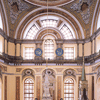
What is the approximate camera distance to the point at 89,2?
15.7 m

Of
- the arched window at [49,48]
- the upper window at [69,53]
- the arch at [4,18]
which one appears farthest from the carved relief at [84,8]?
the arch at [4,18]

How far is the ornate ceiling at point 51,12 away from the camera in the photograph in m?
16.2

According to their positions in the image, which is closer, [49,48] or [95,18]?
[95,18]

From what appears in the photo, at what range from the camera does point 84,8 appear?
16.6 meters

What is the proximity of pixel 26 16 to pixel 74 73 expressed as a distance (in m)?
8.58

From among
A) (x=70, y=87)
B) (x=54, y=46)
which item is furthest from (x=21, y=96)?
(x=54, y=46)

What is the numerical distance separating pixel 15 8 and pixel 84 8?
7.37m

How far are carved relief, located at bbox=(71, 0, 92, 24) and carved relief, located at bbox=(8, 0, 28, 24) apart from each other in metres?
5.49

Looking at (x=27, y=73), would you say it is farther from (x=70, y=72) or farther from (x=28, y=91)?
(x=70, y=72)

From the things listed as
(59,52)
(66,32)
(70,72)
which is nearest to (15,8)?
(66,32)

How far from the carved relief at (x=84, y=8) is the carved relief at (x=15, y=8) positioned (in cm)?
549

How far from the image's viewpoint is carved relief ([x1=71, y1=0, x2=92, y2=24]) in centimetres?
1612

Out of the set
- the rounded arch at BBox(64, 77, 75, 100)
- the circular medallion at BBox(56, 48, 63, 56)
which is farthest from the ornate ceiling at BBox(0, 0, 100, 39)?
the rounded arch at BBox(64, 77, 75, 100)

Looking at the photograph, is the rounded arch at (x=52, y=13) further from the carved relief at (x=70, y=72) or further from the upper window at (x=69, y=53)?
the carved relief at (x=70, y=72)
